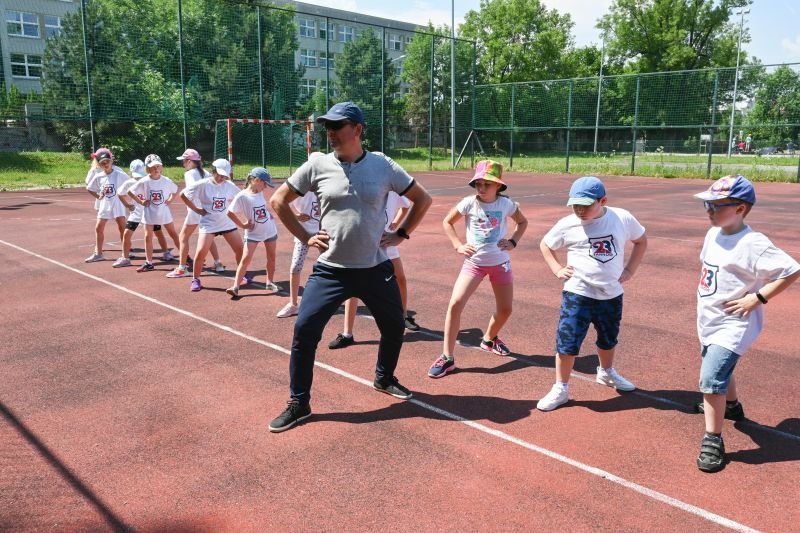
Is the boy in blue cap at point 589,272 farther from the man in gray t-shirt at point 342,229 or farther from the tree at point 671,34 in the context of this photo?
the tree at point 671,34

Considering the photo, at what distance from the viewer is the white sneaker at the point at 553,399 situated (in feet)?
15.9

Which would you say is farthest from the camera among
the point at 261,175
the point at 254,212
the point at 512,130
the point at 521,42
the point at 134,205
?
the point at 521,42

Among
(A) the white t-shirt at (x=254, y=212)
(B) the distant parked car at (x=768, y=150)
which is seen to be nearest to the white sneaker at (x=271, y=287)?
(A) the white t-shirt at (x=254, y=212)

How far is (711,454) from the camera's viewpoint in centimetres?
398

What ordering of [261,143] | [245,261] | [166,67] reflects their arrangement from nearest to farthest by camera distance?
[245,261] < [166,67] < [261,143]

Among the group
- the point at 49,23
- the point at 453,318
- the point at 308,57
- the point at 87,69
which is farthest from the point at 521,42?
the point at 453,318

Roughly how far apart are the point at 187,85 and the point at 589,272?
1042 inches

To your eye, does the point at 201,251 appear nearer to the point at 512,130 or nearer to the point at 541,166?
the point at 512,130

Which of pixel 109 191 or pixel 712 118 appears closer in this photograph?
pixel 109 191

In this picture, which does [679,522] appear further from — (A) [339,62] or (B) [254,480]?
(A) [339,62]

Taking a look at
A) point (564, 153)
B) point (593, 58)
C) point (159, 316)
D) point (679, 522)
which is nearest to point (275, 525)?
point (679, 522)

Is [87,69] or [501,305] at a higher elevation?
[87,69]

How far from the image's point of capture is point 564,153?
35.8 meters

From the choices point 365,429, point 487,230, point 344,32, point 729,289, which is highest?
point 344,32
